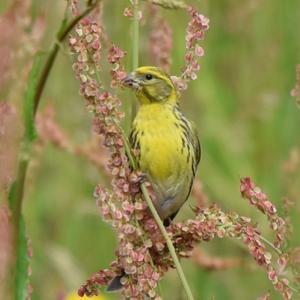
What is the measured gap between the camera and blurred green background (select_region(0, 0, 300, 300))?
3.93 meters

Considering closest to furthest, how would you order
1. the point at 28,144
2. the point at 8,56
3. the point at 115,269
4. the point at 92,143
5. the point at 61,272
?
the point at 8,56 → the point at 28,144 → the point at 115,269 → the point at 92,143 → the point at 61,272

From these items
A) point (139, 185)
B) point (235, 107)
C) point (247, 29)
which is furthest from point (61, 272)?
point (139, 185)

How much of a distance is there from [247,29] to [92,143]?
53.2 inches

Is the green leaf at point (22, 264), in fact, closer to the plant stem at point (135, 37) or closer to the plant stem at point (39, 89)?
the plant stem at point (39, 89)

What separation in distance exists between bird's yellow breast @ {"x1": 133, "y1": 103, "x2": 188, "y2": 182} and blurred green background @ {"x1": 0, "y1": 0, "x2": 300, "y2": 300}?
119 cm

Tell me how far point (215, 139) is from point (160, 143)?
5.24 ft

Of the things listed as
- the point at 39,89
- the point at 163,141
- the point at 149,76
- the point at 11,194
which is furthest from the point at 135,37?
the point at 163,141

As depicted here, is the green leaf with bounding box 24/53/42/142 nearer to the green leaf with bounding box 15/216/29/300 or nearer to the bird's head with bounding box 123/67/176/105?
the green leaf with bounding box 15/216/29/300

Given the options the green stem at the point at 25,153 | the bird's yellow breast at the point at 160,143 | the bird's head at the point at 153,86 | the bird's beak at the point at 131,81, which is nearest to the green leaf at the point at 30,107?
the green stem at the point at 25,153

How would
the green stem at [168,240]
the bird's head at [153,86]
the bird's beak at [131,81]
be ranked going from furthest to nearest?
1. the bird's head at [153,86]
2. the bird's beak at [131,81]
3. the green stem at [168,240]

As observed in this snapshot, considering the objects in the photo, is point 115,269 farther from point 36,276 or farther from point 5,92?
point 36,276

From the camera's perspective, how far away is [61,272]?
385 centimetres

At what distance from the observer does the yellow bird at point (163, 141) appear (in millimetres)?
2479

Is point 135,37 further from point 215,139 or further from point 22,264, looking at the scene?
point 215,139
